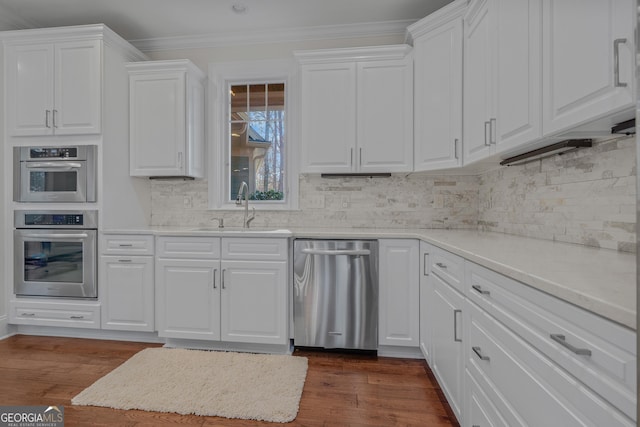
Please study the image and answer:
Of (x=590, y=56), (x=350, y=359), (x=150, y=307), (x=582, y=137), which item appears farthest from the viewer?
(x=150, y=307)

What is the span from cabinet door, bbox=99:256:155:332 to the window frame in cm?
95

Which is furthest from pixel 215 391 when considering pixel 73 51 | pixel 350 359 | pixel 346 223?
pixel 73 51

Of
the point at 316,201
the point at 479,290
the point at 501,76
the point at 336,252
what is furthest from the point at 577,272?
the point at 316,201

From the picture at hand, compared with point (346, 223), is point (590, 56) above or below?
above

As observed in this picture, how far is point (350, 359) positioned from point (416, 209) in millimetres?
1495

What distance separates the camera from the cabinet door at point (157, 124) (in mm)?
3025

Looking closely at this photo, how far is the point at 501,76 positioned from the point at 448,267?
107 cm

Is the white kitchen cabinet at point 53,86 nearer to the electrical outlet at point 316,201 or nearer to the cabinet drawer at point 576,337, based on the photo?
the electrical outlet at point 316,201

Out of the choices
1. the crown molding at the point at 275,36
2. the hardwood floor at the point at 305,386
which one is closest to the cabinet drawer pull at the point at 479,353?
the hardwood floor at the point at 305,386

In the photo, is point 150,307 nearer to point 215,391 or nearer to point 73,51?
point 215,391

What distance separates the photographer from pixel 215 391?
78.1 inches

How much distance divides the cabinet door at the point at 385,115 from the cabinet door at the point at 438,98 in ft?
Result: 0.30

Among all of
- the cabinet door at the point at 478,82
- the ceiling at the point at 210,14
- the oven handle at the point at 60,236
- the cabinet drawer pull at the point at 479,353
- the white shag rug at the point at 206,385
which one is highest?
the ceiling at the point at 210,14

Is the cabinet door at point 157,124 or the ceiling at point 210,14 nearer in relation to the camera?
the ceiling at point 210,14
